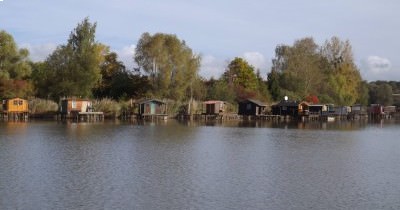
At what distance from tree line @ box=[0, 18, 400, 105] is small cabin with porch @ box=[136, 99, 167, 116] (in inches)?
173

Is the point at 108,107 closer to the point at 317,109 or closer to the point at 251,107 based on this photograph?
the point at 251,107

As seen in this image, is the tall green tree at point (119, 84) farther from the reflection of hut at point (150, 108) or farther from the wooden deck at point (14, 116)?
the wooden deck at point (14, 116)

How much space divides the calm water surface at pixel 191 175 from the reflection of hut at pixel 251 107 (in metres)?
48.7

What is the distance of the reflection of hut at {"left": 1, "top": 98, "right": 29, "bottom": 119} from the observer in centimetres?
7206

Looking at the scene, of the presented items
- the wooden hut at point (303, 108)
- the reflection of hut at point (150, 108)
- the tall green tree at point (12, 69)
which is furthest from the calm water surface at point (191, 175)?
the wooden hut at point (303, 108)

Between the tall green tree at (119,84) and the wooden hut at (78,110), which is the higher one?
the tall green tree at (119,84)

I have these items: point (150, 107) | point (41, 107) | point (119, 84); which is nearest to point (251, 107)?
point (150, 107)

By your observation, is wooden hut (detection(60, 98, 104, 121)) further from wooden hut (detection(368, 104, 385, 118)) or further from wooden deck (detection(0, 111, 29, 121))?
wooden hut (detection(368, 104, 385, 118))

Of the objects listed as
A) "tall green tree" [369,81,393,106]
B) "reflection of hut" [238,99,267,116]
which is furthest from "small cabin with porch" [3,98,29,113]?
"tall green tree" [369,81,393,106]

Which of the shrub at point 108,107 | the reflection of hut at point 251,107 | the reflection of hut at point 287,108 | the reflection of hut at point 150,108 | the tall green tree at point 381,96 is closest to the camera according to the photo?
the shrub at point 108,107

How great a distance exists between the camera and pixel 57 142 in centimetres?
3928

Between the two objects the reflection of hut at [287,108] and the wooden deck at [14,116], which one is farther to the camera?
the reflection of hut at [287,108]

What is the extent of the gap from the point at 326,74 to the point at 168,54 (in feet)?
134

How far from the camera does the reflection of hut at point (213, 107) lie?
87.0m
